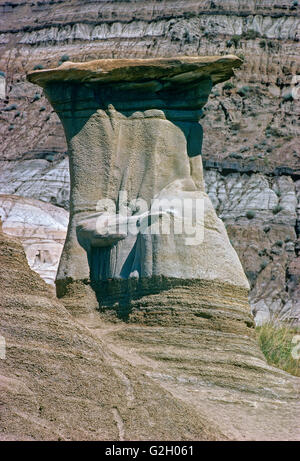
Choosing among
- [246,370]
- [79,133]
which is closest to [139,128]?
[79,133]

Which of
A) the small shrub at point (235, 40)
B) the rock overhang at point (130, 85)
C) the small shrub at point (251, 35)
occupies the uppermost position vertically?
the small shrub at point (251, 35)

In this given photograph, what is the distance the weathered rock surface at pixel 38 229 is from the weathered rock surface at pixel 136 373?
1328cm

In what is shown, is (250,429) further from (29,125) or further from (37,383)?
(29,125)

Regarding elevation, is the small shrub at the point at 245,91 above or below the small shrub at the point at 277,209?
above

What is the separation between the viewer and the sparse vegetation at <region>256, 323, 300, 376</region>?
22594mm

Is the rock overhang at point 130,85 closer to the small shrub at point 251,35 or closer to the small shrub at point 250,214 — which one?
the small shrub at point 250,214

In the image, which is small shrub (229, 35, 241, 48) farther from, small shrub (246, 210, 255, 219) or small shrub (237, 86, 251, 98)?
small shrub (246, 210, 255, 219)

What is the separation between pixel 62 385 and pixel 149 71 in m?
7.68

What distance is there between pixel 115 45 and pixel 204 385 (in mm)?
76178

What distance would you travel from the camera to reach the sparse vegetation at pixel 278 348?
74.1 feet

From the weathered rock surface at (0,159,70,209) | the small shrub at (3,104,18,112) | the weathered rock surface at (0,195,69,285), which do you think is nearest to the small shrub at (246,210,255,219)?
the weathered rock surface at (0,159,70,209)

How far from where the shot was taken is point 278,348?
76.4ft

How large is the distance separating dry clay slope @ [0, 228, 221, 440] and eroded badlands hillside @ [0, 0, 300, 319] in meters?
45.9

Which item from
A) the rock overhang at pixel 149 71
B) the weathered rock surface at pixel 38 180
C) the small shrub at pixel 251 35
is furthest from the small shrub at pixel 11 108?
the rock overhang at pixel 149 71
